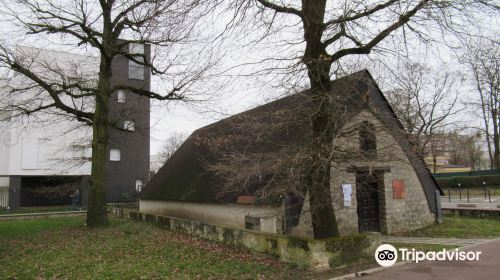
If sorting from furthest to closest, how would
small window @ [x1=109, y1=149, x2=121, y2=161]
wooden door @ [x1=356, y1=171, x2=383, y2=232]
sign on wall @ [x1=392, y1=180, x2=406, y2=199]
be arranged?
1. small window @ [x1=109, y1=149, x2=121, y2=161]
2. sign on wall @ [x1=392, y1=180, x2=406, y2=199]
3. wooden door @ [x1=356, y1=171, x2=383, y2=232]

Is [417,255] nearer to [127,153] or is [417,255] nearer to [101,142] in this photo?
[101,142]

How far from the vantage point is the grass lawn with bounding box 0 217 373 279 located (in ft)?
28.3

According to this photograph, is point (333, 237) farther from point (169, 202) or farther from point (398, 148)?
point (169, 202)

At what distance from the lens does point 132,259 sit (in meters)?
10.2

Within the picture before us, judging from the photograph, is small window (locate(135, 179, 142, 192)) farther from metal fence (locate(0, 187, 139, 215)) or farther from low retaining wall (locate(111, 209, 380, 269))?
low retaining wall (locate(111, 209, 380, 269))

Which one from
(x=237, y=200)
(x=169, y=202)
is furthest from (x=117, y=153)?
(x=237, y=200)

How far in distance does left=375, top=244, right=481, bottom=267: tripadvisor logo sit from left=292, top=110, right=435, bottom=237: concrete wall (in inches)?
81.8

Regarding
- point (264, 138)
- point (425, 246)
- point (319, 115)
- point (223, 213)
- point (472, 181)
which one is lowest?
point (425, 246)

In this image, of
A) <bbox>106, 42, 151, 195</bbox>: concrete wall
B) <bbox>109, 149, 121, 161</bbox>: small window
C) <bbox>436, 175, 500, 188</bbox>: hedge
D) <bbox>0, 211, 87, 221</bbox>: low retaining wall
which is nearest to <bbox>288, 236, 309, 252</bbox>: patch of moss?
<bbox>0, 211, 87, 221</bbox>: low retaining wall

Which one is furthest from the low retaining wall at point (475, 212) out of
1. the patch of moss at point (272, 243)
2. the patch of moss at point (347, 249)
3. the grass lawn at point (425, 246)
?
the patch of moss at point (272, 243)

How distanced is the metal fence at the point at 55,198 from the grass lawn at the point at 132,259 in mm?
13537

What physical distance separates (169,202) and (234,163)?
33.4 ft

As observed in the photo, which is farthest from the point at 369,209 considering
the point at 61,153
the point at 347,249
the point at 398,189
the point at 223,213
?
the point at 61,153

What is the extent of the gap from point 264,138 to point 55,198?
81.6 feet
